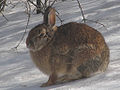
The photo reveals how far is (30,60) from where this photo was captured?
5.18m

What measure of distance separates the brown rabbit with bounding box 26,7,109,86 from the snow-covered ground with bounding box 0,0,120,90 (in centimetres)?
14

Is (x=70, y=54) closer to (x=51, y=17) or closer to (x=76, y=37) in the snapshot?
(x=76, y=37)

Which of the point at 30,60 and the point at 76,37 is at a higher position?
the point at 76,37

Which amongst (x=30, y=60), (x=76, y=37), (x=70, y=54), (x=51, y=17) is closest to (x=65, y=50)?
(x=70, y=54)

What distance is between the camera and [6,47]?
20.3 ft

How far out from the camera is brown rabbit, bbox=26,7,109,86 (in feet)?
12.3

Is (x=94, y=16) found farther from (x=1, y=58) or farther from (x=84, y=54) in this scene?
(x=84, y=54)

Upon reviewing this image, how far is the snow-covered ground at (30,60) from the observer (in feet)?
11.8

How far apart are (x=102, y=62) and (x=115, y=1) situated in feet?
13.0

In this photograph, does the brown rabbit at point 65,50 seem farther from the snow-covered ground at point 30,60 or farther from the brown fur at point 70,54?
the snow-covered ground at point 30,60

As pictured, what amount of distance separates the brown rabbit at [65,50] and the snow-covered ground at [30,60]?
14 cm

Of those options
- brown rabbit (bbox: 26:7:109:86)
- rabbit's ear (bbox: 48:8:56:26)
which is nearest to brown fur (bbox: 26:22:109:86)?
brown rabbit (bbox: 26:7:109:86)

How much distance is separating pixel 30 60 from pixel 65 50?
A: 1.51 m

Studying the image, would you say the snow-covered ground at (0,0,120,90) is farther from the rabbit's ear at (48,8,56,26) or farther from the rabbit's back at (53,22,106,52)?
the rabbit's ear at (48,8,56,26)
